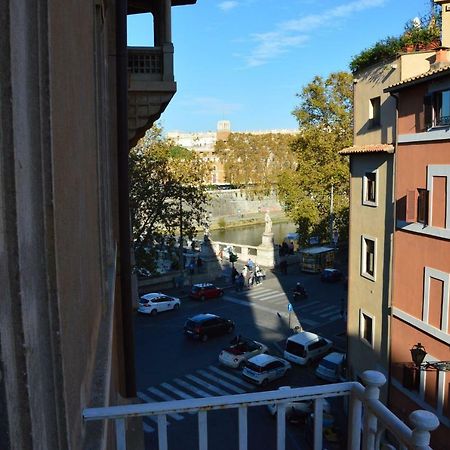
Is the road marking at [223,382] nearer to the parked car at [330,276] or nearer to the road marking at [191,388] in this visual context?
→ the road marking at [191,388]

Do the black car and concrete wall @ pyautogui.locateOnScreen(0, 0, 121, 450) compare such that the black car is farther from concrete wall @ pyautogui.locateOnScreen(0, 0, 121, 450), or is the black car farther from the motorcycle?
concrete wall @ pyautogui.locateOnScreen(0, 0, 121, 450)

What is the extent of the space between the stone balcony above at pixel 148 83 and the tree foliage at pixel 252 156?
204 ft

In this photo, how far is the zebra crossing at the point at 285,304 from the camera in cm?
2402

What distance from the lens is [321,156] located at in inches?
1206

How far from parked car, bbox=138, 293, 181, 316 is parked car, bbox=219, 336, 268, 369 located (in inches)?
249

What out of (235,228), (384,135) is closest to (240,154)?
(235,228)

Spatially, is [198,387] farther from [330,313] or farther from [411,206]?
[330,313]

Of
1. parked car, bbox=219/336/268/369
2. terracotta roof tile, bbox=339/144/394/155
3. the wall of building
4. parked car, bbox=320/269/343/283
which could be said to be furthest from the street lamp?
parked car, bbox=320/269/343/283

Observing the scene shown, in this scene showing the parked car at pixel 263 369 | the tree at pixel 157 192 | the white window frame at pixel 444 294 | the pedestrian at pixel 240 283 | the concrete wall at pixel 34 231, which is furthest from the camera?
the pedestrian at pixel 240 283

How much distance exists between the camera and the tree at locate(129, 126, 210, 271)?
24750mm

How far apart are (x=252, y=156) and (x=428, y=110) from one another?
59285 mm

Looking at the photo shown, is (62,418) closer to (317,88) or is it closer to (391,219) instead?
(391,219)

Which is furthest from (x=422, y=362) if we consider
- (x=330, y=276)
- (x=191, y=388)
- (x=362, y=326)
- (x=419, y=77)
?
(x=330, y=276)

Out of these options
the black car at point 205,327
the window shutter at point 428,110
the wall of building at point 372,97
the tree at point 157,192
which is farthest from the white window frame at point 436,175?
the tree at point 157,192
